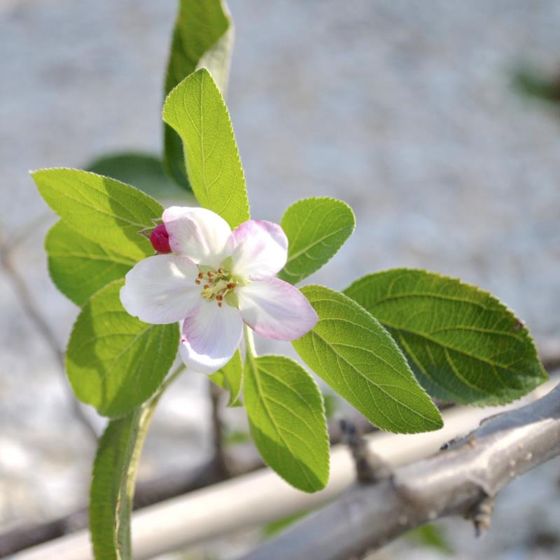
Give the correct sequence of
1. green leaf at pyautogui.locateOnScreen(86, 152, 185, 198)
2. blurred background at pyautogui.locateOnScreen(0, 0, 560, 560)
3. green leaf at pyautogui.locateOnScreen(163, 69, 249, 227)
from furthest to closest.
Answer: blurred background at pyautogui.locateOnScreen(0, 0, 560, 560), green leaf at pyautogui.locateOnScreen(86, 152, 185, 198), green leaf at pyautogui.locateOnScreen(163, 69, 249, 227)

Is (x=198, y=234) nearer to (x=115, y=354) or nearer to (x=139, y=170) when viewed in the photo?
(x=115, y=354)

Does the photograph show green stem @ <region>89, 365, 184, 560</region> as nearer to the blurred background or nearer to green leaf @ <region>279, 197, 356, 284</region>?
green leaf @ <region>279, 197, 356, 284</region>

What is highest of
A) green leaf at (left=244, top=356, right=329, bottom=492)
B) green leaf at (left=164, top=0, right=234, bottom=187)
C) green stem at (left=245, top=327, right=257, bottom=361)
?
green leaf at (left=164, top=0, right=234, bottom=187)

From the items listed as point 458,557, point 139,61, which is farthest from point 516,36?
point 458,557

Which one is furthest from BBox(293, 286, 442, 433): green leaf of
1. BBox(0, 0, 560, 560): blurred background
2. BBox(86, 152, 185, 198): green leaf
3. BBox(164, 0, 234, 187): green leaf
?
BBox(0, 0, 560, 560): blurred background

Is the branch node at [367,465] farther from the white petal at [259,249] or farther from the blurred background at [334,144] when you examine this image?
the blurred background at [334,144]

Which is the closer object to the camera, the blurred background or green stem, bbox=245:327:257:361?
green stem, bbox=245:327:257:361

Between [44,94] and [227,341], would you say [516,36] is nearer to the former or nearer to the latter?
[44,94]

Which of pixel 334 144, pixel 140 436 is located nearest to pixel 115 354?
pixel 140 436
